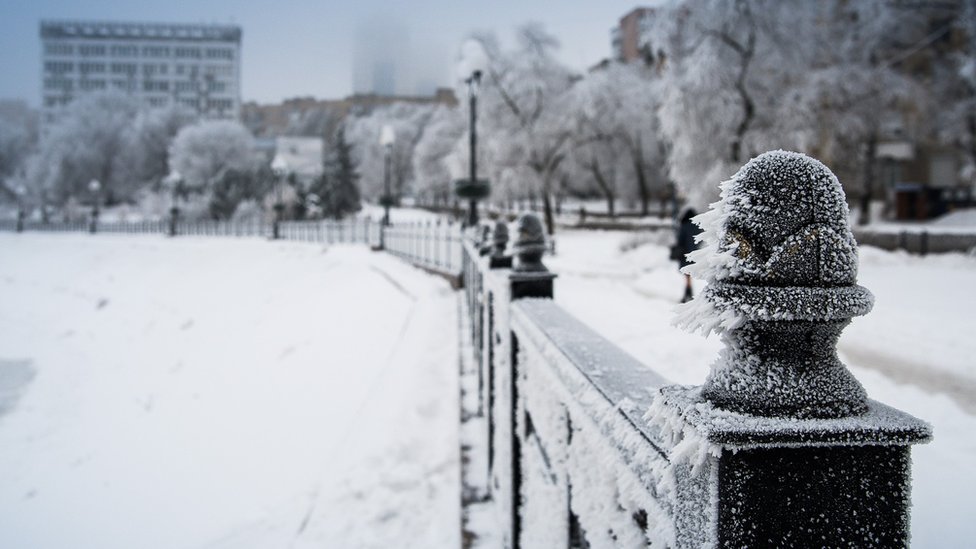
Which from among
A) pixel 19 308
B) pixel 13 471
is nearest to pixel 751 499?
pixel 13 471

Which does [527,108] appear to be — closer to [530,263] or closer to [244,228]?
[244,228]

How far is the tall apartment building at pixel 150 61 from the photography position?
11581cm

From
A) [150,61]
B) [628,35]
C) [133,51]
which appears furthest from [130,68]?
[628,35]

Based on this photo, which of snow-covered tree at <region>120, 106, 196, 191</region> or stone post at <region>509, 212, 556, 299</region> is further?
snow-covered tree at <region>120, 106, 196, 191</region>

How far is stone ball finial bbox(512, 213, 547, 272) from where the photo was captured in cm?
300

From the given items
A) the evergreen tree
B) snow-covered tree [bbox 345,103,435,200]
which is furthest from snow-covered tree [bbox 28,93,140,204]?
the evergreen tree

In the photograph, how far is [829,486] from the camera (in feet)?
2.74

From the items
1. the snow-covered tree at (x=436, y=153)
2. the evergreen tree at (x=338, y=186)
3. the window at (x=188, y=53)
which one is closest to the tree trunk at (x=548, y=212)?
the evergreen tree at (x=338, y=186)

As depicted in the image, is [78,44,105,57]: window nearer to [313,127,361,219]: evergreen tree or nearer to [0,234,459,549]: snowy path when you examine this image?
[313,127,361,219]: evergreen tree

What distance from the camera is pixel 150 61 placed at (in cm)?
12238

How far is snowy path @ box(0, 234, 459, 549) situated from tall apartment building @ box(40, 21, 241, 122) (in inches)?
4486

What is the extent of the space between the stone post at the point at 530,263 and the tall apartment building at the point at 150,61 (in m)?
131

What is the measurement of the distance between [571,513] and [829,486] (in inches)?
47.3

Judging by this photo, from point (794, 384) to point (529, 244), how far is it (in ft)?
7.19
